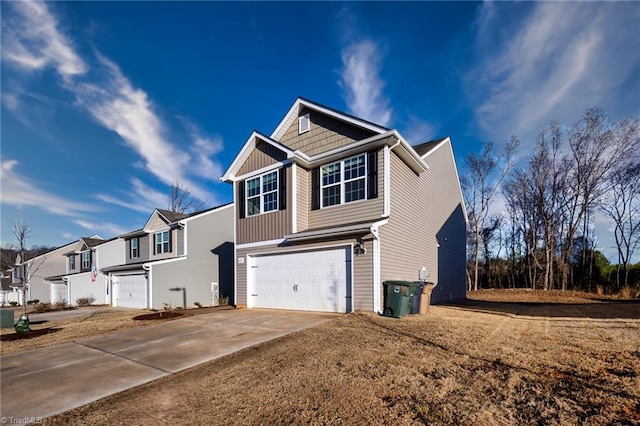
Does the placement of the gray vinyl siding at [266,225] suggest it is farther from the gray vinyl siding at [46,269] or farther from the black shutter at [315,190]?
the gray vinyl siding at [46,269]

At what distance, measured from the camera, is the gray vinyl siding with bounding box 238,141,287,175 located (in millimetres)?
12666

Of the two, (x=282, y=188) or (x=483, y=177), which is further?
(x=483, y=177)

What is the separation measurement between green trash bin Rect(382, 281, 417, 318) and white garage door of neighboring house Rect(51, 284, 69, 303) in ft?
105

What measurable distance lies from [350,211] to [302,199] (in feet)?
7.19

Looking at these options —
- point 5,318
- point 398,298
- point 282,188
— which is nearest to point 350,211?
point 282,188

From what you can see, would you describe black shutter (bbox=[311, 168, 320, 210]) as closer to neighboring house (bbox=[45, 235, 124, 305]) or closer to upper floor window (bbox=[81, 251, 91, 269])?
neighboring house (bbox=[45, 235, 124, 305])

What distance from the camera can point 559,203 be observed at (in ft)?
82.2

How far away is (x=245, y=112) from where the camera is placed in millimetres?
17625

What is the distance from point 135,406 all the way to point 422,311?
8.09 metres

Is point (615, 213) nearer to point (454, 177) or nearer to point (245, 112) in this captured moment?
point (454, 177)

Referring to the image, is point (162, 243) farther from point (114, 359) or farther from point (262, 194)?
point (114, 359)

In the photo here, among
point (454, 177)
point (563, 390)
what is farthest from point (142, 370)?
point (454, 177)

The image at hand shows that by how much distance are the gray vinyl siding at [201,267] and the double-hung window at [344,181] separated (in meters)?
11.3

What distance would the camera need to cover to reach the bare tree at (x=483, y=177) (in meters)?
27.1
